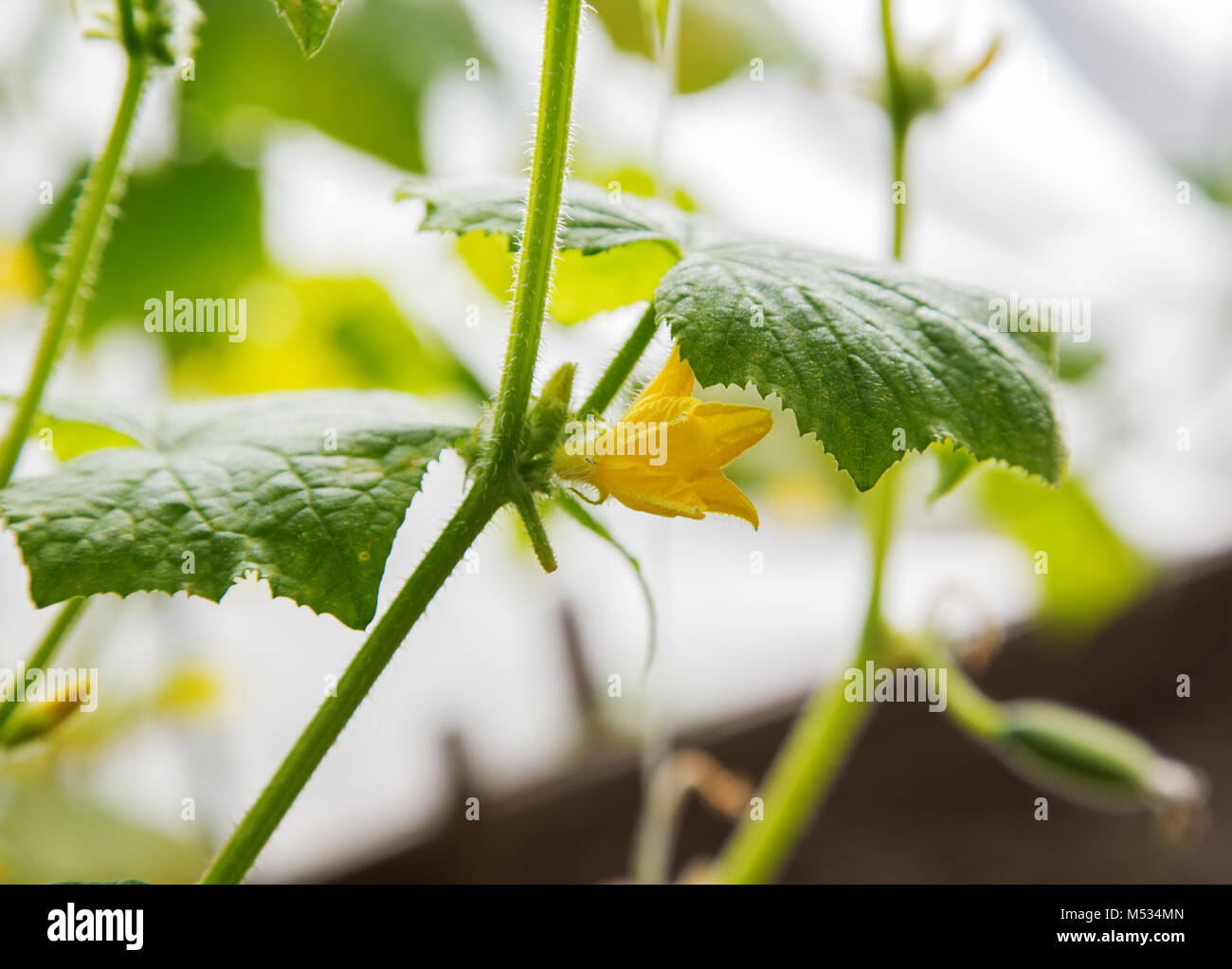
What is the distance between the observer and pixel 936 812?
4.21 ft

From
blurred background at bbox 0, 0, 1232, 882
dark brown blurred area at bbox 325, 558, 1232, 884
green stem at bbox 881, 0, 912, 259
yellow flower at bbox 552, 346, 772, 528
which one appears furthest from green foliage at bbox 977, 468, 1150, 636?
yellow flower at bbox 552, 346, 772, 528

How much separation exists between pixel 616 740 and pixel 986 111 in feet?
2.73

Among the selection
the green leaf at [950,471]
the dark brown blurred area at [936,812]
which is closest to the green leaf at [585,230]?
the green leaf at [950,471]

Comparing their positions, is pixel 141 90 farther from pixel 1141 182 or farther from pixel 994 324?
pixel 1141 182

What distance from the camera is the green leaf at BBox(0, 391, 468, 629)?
0.89 feet

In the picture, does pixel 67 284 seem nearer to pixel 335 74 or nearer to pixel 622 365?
pixel 622 365

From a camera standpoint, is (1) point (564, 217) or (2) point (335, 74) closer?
(1) point (564, 217)

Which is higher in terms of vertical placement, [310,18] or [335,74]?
[335,74]

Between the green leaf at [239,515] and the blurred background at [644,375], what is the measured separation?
0.03 meters

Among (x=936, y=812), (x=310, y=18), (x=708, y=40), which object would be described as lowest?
(x=936, y=812)

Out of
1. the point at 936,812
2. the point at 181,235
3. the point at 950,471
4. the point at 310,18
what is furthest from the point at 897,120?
the point at 936,812

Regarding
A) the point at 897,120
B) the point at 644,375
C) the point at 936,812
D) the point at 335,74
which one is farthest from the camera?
the point at 936,812

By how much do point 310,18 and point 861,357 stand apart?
157 millimetres
